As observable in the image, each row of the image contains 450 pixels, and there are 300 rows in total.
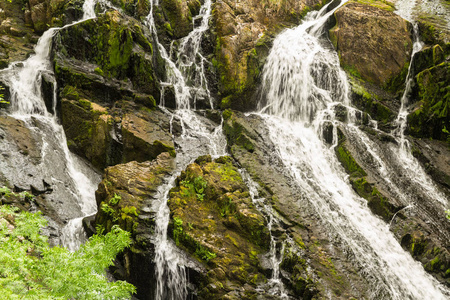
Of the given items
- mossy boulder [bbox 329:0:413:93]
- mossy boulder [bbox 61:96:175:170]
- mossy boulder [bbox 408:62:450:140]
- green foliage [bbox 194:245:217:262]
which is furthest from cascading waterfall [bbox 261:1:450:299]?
mossy boulder [bbox 61:96:175:170]

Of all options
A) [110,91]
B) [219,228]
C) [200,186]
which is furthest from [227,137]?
[110,91]

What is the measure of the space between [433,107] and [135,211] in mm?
14706

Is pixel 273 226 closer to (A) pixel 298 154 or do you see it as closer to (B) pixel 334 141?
(A) pixel 298 154

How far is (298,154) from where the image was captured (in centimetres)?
1415

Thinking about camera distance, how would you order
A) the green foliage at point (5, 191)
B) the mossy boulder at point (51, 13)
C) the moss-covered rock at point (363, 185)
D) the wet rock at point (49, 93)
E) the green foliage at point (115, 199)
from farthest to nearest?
1. the mossy boulder at point (51, 13)
2. the wet rock at point (49, 93)
3. the moss-covered rock at point (363, 185)
4. the green foliage at point (115, 199)
5. the green foliage at point (5, 191)

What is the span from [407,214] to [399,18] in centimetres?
1222

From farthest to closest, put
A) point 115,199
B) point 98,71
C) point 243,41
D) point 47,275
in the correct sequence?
point 243,41 < point 98,71 < point 115,199 < point 47,275

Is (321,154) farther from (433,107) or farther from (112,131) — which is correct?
(112,131)

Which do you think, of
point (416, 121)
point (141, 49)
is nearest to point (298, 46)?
point (416, 121)

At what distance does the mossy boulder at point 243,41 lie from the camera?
17016mm

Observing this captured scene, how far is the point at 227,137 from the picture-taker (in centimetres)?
1485

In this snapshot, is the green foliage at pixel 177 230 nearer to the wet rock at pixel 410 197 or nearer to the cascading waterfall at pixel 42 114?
the cascading waterfall at pixel 42 114

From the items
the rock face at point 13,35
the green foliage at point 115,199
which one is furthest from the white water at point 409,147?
the rock face at point 13,35

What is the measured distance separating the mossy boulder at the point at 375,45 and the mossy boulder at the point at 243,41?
4030 millimetres
